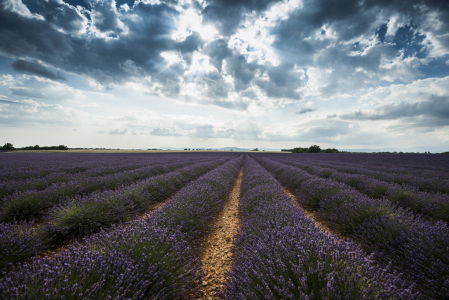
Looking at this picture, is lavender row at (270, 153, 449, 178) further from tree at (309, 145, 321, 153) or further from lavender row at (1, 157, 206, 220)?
tree at (309, 145, 321, 153)

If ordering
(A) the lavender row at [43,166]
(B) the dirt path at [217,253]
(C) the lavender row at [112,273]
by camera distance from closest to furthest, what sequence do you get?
(C) the lavender row at [112,273]
(B) the dirt path at [217,253]
(A) the lavender row at [43,166]

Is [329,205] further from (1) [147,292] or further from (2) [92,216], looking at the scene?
(2) [92,216]

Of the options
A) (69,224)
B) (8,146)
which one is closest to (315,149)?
(69,224)

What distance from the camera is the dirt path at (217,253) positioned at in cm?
237

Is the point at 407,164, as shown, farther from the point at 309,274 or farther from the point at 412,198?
the point at 309,274

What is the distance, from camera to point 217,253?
3.13 meters

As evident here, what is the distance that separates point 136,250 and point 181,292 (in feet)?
2.22

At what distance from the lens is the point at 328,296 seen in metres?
1.31

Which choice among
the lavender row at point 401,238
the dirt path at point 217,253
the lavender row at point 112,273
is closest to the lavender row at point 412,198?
the lavender row at point 401,238

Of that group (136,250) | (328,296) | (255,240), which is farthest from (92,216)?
(328,296)

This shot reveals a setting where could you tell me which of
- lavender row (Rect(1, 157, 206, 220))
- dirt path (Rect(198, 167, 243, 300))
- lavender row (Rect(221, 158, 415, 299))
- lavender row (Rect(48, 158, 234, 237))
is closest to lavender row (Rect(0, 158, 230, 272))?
lavender row (Rect(48, 158, 234, 237))

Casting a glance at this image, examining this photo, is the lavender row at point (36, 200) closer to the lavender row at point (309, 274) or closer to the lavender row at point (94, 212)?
the lavender row at point (94, 212)

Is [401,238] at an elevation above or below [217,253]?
above

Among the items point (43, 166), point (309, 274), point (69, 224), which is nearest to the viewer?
point (309, 274)
